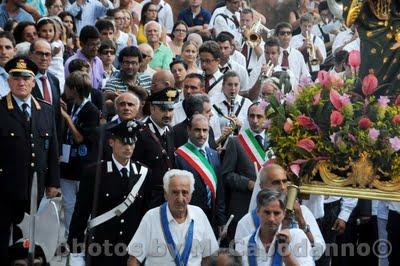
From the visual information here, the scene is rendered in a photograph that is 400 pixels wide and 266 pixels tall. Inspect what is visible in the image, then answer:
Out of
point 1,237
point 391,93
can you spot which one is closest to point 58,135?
point 1,237

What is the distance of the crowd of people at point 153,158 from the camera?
1605 centimetres

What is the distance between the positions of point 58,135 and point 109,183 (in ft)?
6.61

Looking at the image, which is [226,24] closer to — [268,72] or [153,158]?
[268,72]

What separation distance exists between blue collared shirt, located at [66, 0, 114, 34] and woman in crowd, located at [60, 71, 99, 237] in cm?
512

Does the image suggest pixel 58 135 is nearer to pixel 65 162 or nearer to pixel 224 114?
pixel 65 162

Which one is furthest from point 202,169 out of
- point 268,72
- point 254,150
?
point 268,72

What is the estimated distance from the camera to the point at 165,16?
26297 mm

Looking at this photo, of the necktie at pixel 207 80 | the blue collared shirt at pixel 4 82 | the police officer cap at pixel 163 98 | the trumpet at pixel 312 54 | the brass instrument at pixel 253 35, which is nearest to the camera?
the police officer cap at pixel 163 98

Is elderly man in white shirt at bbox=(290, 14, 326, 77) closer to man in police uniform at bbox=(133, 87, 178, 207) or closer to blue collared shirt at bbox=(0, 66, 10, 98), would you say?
man in police uniform at bbox=(133, 87, 178, 207)

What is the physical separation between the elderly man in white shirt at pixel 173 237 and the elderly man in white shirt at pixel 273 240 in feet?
1.87

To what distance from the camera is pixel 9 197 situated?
18.1m

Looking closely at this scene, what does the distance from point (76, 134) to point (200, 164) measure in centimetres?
169

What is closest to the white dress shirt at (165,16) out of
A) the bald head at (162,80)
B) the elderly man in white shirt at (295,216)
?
the bald head at (162,80)

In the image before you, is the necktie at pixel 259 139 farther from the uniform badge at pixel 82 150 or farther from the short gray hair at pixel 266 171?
the short gray hair at pixel 266 171
